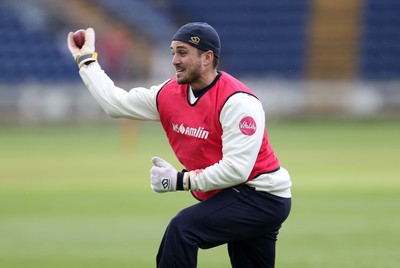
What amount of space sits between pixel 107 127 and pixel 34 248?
17494 millimetres

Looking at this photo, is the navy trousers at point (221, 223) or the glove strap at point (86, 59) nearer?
the navy trousers at point (221, 223)

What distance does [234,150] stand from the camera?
600cm

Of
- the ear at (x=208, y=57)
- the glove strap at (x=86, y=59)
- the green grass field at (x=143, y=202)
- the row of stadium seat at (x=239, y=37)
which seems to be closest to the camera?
the ear at (x=208, y=57)

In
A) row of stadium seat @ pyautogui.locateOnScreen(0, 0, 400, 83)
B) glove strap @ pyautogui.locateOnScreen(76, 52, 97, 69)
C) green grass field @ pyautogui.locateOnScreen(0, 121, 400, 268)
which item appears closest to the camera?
glove strap @ pyautogui.locateOnScreen(76, 52, 97, 69)

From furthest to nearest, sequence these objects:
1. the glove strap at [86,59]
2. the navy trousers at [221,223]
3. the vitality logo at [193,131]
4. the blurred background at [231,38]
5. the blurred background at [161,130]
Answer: the blurred background at [231,38], the blurred background at [161,130], the glove strap at [86,59], the vitality logo at [193,131], the navy trousers at [221,223]

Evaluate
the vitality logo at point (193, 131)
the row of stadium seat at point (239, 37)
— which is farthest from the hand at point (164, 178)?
the row of stadium seat at point (239, 37)

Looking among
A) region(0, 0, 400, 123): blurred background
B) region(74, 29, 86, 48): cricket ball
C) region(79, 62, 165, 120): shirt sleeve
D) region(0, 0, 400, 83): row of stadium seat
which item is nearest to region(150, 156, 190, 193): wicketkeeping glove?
region(79, 62, 165, 120): shirt sleeve

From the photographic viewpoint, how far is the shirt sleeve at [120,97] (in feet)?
21.8

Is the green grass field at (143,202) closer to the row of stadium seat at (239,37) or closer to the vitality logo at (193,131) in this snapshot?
the vitality logo at (193,131)

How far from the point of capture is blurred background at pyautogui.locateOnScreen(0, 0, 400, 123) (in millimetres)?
30094

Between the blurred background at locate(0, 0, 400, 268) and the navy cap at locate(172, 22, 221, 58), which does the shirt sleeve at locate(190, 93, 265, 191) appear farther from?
the blurred background at locate(0, 0, 400, 268)

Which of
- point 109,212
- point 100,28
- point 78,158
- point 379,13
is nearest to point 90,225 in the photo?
point 109,212

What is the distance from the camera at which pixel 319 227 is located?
1118 centimetres

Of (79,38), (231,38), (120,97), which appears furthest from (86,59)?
(231,38)
